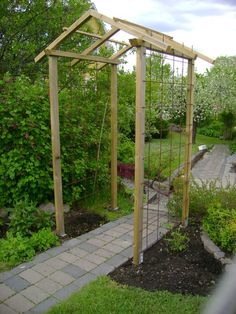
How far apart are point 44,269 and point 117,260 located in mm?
789

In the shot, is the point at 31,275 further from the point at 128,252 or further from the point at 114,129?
the point at 114,129

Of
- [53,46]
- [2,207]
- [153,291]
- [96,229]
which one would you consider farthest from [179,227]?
[53,46]

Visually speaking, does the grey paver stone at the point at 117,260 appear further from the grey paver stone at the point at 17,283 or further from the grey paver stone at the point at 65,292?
the grey paver stone at the point at 17,283

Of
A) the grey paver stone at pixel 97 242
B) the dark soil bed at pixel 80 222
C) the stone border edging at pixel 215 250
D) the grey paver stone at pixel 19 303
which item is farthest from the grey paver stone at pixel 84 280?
the stone border edging at pixel 215 250

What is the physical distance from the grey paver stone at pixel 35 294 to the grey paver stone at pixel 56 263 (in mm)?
418

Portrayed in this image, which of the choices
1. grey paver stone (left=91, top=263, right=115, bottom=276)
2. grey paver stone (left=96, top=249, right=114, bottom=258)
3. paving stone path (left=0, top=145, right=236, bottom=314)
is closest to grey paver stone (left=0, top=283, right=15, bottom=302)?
paving stone path (left=0, top=145, right=236, bottom=314)

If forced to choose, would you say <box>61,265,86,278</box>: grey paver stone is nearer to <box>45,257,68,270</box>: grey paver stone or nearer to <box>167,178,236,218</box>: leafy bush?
<box>45,257,68,270</box>: grey paver stone

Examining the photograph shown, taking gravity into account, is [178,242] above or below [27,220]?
below

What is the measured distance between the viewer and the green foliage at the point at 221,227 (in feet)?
11.8

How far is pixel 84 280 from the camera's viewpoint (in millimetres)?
3227

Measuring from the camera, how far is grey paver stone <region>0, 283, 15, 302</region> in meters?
2.92

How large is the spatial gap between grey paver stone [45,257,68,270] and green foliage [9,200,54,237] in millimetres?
594

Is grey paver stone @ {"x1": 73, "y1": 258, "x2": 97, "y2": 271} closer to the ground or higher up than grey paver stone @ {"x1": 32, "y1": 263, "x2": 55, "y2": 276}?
closer to the ground

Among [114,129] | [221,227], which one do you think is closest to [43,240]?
[114,129]
